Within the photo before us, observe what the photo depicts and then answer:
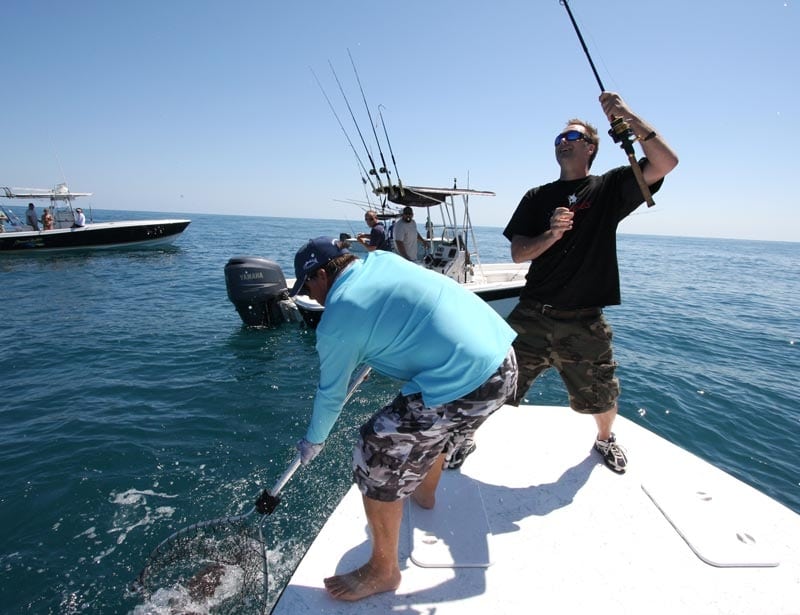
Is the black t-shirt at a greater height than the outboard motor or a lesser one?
greater

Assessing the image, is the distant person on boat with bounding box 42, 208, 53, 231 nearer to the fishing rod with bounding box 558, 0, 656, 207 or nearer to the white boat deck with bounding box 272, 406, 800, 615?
the white boat deck with bounding box 272, 406, 800, 615

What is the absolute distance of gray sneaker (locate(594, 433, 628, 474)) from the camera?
2.67 m

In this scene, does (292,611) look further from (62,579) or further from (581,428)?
(581,428)

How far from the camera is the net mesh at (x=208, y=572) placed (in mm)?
2336

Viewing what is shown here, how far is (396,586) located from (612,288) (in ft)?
6.71

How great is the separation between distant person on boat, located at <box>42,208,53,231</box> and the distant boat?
19 cm

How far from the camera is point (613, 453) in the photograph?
274cm

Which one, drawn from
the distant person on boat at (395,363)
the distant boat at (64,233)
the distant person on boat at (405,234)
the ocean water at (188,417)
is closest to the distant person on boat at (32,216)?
the distant boat at (64,233)

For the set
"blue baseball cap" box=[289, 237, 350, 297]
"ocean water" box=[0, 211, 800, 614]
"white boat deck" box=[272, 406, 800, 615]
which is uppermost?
"blue baseball cap" box=[289, 237, 350, 297]

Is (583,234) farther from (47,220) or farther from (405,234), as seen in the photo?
(47,220)

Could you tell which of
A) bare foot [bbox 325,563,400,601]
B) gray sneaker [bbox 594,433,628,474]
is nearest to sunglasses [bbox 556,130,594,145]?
gray sneaker [bbox 594,433,628,474]

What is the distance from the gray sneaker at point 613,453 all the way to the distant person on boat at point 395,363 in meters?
1.52

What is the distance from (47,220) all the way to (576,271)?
26.1 m

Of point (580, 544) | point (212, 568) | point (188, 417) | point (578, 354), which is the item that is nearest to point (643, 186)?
point (578, 354)
